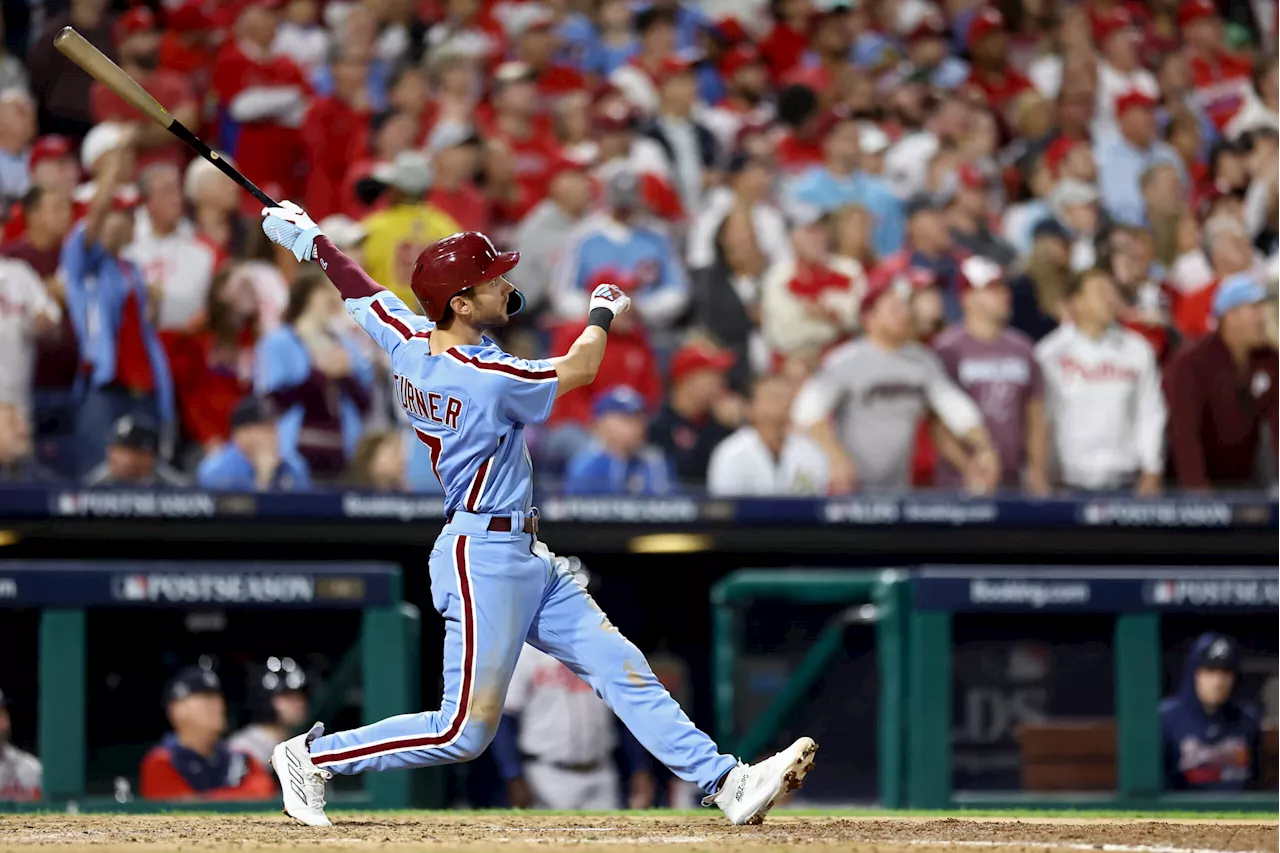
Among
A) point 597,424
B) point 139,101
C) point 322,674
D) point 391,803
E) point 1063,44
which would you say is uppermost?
point 1063,44

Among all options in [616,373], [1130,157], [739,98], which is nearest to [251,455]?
[616,373]

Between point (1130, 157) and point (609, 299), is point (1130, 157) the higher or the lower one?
the higher one

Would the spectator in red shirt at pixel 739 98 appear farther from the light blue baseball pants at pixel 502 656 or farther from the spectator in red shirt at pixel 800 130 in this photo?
the light blue baseball pants at pixel 502 656

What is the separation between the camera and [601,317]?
15.8ft

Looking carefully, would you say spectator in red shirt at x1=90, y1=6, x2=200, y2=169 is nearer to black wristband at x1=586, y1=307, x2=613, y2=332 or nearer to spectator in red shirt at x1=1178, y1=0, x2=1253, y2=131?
black wristband at x1=586, y1=307, x2=613, y2=332

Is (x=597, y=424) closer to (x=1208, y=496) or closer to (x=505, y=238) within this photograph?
(x=505, y=238)

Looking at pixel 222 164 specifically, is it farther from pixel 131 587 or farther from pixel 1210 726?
pixel 1210 726

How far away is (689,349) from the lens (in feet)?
27.9

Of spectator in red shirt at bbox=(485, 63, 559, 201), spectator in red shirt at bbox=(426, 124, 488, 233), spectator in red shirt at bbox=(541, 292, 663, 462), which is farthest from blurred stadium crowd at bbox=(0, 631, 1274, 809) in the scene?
spectator in red shirt at bbox=(485, 63, 559, 201)

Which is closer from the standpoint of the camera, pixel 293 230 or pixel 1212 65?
pixel 293 230

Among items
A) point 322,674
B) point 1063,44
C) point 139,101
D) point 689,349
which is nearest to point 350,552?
point 322,674

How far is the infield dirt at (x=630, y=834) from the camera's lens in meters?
4.49

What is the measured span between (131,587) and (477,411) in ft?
7.79

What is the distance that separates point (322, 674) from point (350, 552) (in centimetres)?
98
